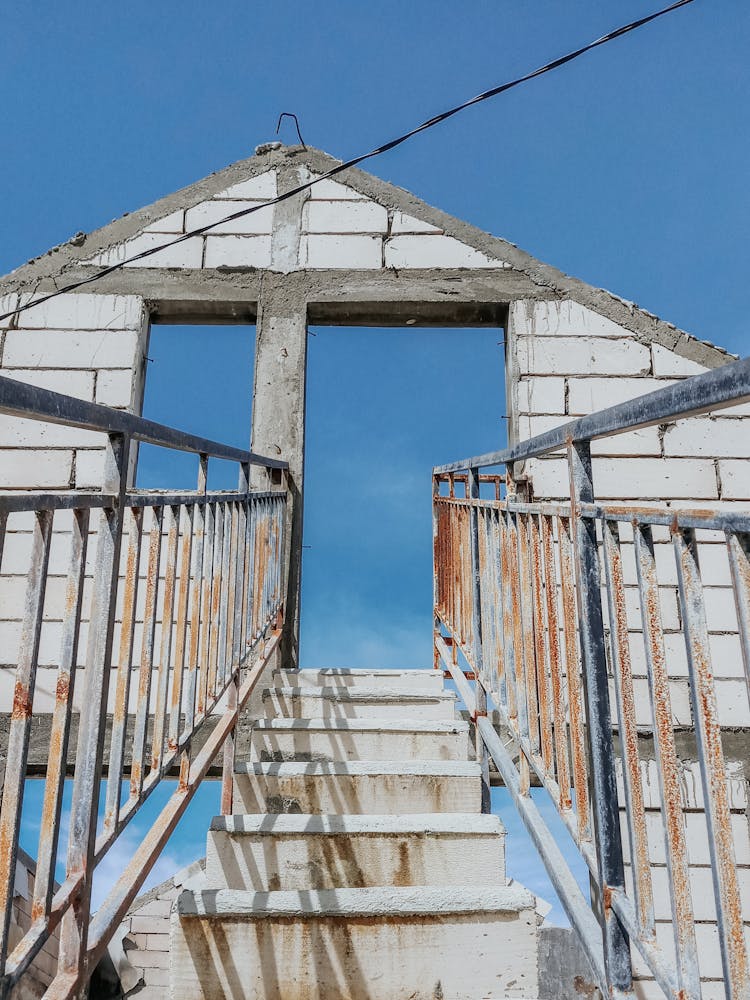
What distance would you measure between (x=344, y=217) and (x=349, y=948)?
17.1 feet

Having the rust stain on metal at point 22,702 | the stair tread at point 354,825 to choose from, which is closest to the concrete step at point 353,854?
the stair tread at point 354,825

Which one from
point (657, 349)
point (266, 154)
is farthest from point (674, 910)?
point (266, 154)

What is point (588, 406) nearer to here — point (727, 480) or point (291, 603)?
point (727, 480)

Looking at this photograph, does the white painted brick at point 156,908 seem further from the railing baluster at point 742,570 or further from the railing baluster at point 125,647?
the railing baluster at point 742,570

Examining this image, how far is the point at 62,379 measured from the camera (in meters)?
5.19

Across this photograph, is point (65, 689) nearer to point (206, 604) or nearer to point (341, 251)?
point (206, 604)

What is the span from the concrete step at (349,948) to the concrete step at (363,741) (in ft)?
3.71

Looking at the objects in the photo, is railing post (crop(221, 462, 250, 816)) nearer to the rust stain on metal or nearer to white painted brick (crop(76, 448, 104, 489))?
the rust stain on metal

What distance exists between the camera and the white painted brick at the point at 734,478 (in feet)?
15.8

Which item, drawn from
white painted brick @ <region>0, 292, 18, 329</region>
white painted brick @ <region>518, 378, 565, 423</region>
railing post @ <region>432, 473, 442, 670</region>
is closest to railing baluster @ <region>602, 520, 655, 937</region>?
railing post @ <region>432, 473, 442, 670</region>

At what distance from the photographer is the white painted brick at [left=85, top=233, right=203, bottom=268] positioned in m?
5.47

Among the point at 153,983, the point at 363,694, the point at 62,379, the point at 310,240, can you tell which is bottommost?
the point at 153,983

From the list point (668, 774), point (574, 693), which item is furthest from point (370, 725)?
point (668, 774)

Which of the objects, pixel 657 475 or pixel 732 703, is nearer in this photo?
pixel 732 703
